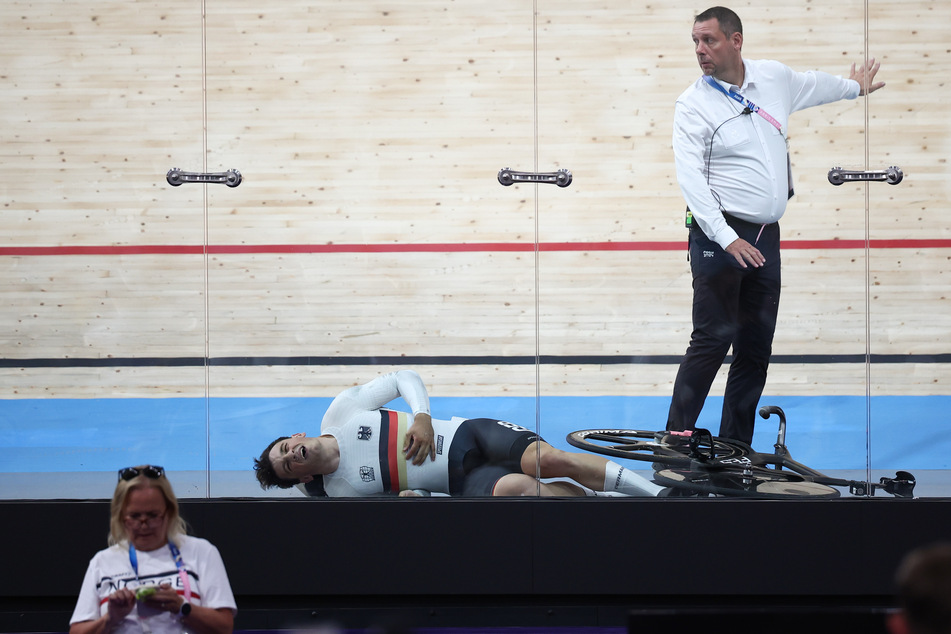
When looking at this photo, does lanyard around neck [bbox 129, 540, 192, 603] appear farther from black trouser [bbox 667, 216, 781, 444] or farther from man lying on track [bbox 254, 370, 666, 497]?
black trouser [bbox 667, 216, 781, 444]

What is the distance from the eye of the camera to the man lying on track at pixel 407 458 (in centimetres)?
354

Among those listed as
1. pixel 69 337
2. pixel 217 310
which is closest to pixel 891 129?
pixel 217 310

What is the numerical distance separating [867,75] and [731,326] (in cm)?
108

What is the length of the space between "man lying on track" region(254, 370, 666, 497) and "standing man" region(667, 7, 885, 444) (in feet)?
1.37

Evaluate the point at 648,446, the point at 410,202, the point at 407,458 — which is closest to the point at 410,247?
the point at 410,202

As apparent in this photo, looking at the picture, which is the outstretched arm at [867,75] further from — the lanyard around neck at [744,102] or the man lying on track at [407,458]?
the man lying on track at [407,458]

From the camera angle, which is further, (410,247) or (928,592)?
(410,247)

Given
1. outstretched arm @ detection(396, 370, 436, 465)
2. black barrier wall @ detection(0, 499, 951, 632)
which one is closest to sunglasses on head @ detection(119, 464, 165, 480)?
black barrier wall @ detection(0, 499, 951, 632)

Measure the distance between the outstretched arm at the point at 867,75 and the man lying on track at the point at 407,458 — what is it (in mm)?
1715

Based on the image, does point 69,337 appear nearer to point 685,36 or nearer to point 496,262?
point 496,262

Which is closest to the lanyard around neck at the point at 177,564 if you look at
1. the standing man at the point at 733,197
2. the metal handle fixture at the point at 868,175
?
the standing man at the point at 733,197

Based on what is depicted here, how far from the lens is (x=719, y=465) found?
3559 millimetres

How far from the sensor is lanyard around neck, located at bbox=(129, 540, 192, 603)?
237cm

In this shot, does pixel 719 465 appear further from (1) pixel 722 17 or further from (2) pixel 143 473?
(2) pixel 143 473
